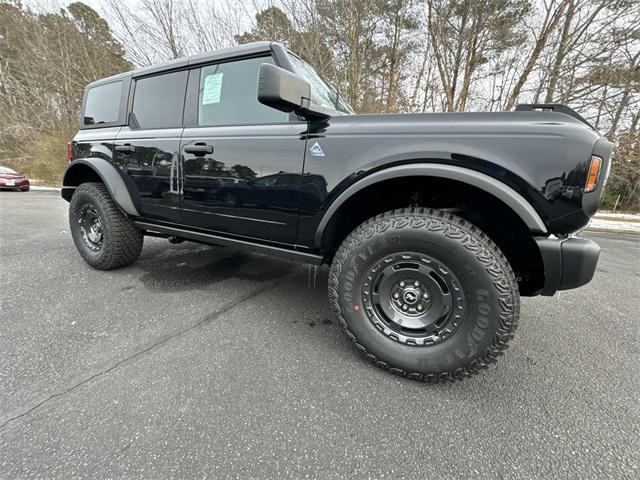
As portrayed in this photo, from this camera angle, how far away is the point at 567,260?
54.3 inches

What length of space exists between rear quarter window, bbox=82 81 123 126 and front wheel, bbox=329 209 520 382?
110 inches

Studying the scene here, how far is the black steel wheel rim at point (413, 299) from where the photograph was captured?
1545 millimetres

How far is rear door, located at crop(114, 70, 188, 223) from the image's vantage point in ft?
7.81

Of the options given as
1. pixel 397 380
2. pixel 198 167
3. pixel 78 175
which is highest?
pixel 198 167

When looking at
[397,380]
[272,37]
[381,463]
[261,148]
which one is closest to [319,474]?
[381,463]

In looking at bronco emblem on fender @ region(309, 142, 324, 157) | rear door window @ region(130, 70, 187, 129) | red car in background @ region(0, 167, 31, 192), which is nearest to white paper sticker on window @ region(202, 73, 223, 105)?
rear door window @ region(130, 70, 187, 129)

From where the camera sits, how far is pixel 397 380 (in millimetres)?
1614

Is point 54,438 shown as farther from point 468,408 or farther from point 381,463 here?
point 468,408

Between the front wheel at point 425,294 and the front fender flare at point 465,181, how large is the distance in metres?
0.20

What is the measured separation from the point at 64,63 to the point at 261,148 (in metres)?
19.5

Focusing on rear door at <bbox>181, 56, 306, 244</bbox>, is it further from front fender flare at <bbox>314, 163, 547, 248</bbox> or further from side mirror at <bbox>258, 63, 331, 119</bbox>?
front fender flare at <bbox>314, 163, 547, 248</bbox>

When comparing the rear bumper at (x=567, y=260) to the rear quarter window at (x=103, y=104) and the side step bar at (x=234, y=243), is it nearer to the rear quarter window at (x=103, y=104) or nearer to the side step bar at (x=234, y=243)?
the side step bar at (x=234, y=243)

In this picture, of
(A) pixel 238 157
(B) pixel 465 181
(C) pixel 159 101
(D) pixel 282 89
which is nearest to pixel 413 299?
(B) pixel 465 181

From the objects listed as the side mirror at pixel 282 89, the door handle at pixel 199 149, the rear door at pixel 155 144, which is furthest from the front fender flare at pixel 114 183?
the side mirror at pixel 282 89
